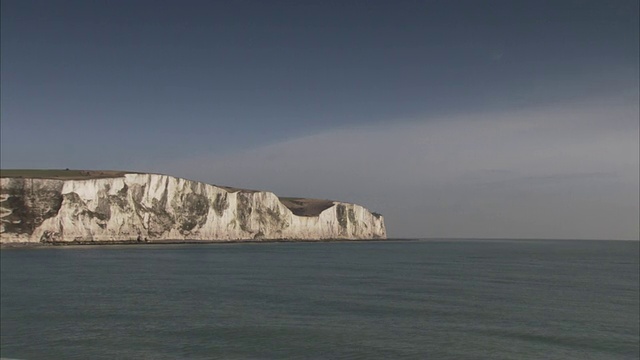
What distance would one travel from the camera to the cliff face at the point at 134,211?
269 feet

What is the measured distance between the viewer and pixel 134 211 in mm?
94625

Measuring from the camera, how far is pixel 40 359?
1448 centimetres

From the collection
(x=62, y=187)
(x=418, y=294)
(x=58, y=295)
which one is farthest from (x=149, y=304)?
(x=62, y=187)

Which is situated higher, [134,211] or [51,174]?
[51,174]

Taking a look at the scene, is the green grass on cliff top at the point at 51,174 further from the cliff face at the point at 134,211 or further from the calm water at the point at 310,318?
the calm water at the point at 310,318

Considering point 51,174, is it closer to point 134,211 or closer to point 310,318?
point 134,211

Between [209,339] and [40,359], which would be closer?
[40,359]

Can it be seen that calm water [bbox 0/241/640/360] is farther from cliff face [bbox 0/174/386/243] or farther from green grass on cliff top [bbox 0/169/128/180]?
green grass on cliff top [bbox 0/169/128/180]

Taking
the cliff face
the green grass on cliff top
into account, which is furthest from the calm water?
the green grass on cliff top

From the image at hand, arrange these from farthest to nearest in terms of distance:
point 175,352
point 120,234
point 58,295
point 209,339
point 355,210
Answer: point 355,210 < point 120,234 < point 58,295 < point 209,339 < point 175,352

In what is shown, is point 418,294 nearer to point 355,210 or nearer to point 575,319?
point 575,319

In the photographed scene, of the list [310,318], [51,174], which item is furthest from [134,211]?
[310,318]

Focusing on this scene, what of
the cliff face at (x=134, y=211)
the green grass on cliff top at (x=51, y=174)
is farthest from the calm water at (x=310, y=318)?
the green grass on cliff top at (x=51, y=174)

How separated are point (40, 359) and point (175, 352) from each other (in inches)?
156
